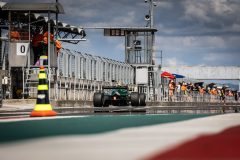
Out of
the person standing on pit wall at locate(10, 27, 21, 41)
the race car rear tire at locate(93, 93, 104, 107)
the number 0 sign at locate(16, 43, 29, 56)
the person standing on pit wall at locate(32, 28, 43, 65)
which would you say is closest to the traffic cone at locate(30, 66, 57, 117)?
the race car rear tire at locate(93, 93, 104, 107)

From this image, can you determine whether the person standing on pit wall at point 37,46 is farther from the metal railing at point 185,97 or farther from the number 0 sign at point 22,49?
the metal railing at point 185,97

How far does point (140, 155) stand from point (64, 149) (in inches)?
23.1

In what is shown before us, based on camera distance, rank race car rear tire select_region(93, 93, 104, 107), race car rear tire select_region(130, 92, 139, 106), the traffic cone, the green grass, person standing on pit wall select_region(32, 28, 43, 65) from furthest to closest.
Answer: person standing on pit wall select_region(32, 28, 43, 65) → race car rear tire select_region(130, 92, 139, 106) → race car rear tire select_region(93, 93, 104, 107) → the traffic cone → the green grass

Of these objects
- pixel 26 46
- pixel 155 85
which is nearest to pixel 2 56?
pixel 26 46

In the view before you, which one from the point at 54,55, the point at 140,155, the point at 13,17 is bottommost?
the point at 140,155

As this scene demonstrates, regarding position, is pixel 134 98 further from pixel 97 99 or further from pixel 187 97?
pixel 187 97

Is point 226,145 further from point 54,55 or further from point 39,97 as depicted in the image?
point 54,55

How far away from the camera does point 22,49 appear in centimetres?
3050

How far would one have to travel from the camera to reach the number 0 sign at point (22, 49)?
30409mm

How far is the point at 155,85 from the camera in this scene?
40.3 metres

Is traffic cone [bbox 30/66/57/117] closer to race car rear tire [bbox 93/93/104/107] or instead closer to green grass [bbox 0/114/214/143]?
green grass [bbox 0/114/214/143]

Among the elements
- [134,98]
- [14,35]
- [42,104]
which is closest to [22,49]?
[14,35]

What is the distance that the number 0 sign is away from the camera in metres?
30.4

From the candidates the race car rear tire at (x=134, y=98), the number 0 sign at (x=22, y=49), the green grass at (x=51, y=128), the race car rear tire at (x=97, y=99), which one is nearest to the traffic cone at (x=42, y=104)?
the green grass at (x=51, y=128)
